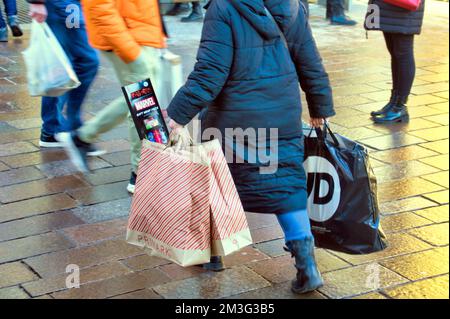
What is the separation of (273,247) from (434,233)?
0.93 metres

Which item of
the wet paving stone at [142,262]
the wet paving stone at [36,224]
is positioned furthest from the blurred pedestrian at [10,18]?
the wet paving stone at [142,262]

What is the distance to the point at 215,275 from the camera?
4109 mm

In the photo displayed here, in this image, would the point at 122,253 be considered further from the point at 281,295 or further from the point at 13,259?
the point at 281,295

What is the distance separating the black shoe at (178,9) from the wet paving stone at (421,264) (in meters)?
7.96

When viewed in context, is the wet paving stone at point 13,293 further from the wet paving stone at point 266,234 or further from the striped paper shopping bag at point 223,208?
the wet paving stone at point 266,234

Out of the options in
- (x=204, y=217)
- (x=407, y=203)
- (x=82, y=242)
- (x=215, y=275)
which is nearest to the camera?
(x=204, y=217)

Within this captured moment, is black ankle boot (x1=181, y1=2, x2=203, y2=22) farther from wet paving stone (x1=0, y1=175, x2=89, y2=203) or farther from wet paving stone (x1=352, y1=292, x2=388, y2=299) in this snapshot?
wet paving stone (x1=352, y1=292, x2=388, y2=299)

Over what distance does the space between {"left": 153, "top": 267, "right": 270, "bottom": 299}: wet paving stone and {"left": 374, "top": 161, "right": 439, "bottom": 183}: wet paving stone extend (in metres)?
1.69

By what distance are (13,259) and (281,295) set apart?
55.8 inches

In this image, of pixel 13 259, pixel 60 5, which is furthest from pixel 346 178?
pixel 60 5

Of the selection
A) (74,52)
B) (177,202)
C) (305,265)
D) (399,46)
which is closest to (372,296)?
(305,265)

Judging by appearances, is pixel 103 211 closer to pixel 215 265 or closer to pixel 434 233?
pixel 215 265

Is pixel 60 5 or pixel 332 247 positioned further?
pixel 60 5

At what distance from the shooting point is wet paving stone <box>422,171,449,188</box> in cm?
538
